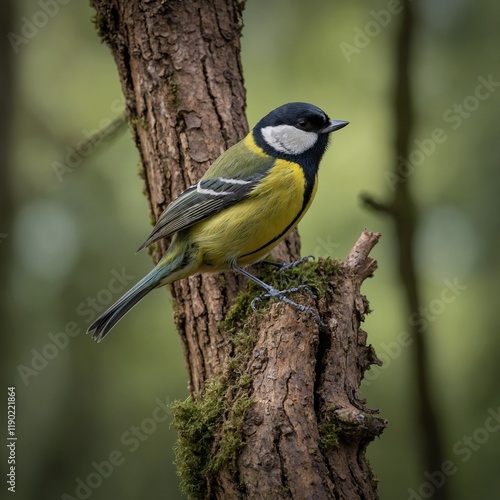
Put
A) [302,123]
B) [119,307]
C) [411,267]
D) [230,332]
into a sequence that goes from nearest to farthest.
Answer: [230,332] < [119,307] < [302,123] < [411,267]

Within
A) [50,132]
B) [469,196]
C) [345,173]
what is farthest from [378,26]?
[50,132]

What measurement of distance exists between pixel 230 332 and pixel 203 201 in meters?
0.69

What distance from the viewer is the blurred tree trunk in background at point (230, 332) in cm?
228

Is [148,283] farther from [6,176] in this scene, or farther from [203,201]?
[6,176]

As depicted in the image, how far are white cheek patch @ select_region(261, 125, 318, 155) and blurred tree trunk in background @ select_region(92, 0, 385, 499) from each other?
0.23 metres

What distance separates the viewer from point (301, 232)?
4.52 meters

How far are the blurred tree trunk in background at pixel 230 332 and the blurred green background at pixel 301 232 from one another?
1163 millimetres

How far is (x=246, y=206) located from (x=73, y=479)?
2565 mm

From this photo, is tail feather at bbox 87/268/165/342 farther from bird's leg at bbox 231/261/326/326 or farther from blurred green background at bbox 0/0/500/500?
blurred green background at bbox 0/0/500/500

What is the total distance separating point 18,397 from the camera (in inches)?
176

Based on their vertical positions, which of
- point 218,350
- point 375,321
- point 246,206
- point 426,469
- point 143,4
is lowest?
point 426,469

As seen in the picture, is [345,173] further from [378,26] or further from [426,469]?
[426,469]

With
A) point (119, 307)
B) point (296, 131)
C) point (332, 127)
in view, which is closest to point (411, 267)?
point (332, 127)

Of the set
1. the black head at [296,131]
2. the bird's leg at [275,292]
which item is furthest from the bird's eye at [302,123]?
the bird's leg at [275,292]
